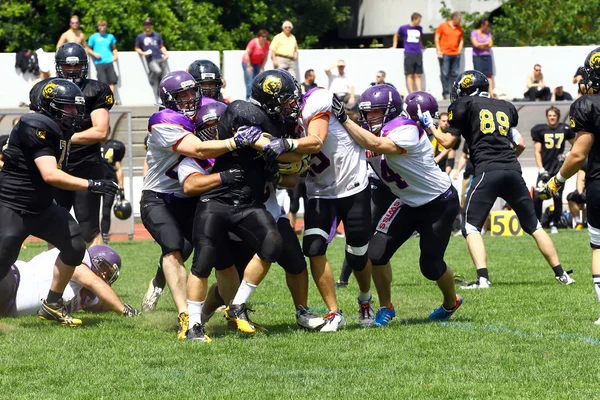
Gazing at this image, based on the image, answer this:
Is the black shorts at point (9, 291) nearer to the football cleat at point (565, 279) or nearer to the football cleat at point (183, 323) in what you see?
the football cleat at point (183, 323)

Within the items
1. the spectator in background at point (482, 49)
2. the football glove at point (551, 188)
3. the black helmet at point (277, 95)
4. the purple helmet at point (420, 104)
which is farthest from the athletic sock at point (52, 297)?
the spectator in background at point (482, 49)

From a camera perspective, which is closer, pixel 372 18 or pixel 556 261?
pixel 556 261

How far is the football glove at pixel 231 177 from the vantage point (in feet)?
21.1

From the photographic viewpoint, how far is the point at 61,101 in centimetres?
701

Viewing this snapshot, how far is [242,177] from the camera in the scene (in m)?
6.49

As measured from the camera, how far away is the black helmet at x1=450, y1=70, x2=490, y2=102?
9352mm

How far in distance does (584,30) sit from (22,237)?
74.0ft

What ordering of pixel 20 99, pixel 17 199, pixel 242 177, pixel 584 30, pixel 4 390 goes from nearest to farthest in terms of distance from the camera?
pixel 4 390, pixel 242 177, pixel 17 199, pixel 20 99, pixel 584 30

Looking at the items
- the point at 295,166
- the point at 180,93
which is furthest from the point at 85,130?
the point at 295,166

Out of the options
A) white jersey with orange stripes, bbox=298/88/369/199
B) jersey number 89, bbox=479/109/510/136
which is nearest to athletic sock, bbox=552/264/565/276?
jersey number 89, bbox=479/109/510/136

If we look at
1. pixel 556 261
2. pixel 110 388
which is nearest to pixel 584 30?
pixel 556 261

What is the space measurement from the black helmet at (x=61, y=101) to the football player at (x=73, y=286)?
45.5 inches

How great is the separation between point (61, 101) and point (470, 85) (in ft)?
12.9

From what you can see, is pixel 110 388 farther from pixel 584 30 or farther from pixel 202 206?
pixel 584 30
